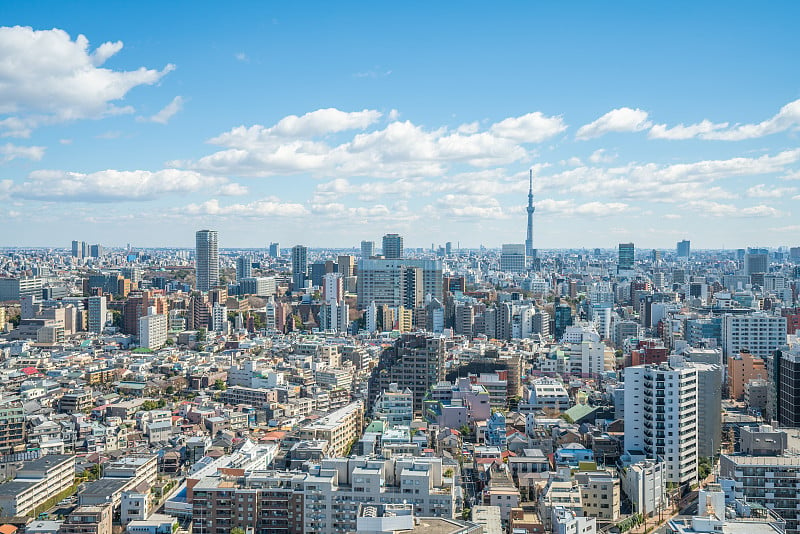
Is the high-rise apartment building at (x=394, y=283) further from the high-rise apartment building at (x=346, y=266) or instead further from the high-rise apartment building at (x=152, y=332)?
the high-rise apartment building at (x=152, y=332)

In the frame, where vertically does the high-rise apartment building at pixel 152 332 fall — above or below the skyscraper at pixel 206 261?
below

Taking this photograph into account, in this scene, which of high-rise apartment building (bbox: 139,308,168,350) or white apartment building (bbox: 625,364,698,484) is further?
high-rise apartment building (bbox: 139,308,168,350)

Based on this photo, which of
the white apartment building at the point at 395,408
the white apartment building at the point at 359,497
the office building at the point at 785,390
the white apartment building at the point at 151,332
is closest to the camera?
the white apartment building at the point at 359,497

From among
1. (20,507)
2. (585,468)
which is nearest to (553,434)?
(585,468)

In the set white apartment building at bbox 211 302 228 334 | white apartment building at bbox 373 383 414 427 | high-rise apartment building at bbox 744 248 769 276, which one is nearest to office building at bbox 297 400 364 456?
white apartment building at bbox 373 383 414 427

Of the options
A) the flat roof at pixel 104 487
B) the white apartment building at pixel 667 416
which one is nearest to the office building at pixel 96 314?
the flat roof at pixel 104 487

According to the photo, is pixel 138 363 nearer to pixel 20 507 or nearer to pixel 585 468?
pixel 20 507

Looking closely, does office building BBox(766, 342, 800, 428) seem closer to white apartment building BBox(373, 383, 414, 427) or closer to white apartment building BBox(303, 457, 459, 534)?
white apartment building BBox(373, 383, 414, 427)
